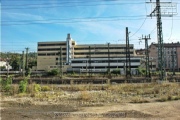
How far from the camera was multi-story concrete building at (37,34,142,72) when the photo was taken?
399 feet

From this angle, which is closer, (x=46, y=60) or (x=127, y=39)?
(x=127, y=39)

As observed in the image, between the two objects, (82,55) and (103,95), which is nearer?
(103,95)

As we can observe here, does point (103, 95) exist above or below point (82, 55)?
below

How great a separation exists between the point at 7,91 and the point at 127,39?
110 feet

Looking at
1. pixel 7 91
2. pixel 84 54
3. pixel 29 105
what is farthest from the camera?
pixel 84 54

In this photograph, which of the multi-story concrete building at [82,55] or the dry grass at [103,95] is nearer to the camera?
the dry grass at [103,95]

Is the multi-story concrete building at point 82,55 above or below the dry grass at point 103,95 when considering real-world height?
above

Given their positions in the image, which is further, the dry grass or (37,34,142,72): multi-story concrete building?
(37,34,142,72): multi-story concrete building

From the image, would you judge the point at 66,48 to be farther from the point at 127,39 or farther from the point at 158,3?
the point at 158,3

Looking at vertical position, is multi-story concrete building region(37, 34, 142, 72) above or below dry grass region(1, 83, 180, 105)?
above

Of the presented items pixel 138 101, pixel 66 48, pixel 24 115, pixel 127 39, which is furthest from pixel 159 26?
pixel 66 48

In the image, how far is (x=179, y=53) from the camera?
142125mm

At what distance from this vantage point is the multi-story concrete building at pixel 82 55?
122 metres

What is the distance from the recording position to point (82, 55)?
140250 mm
